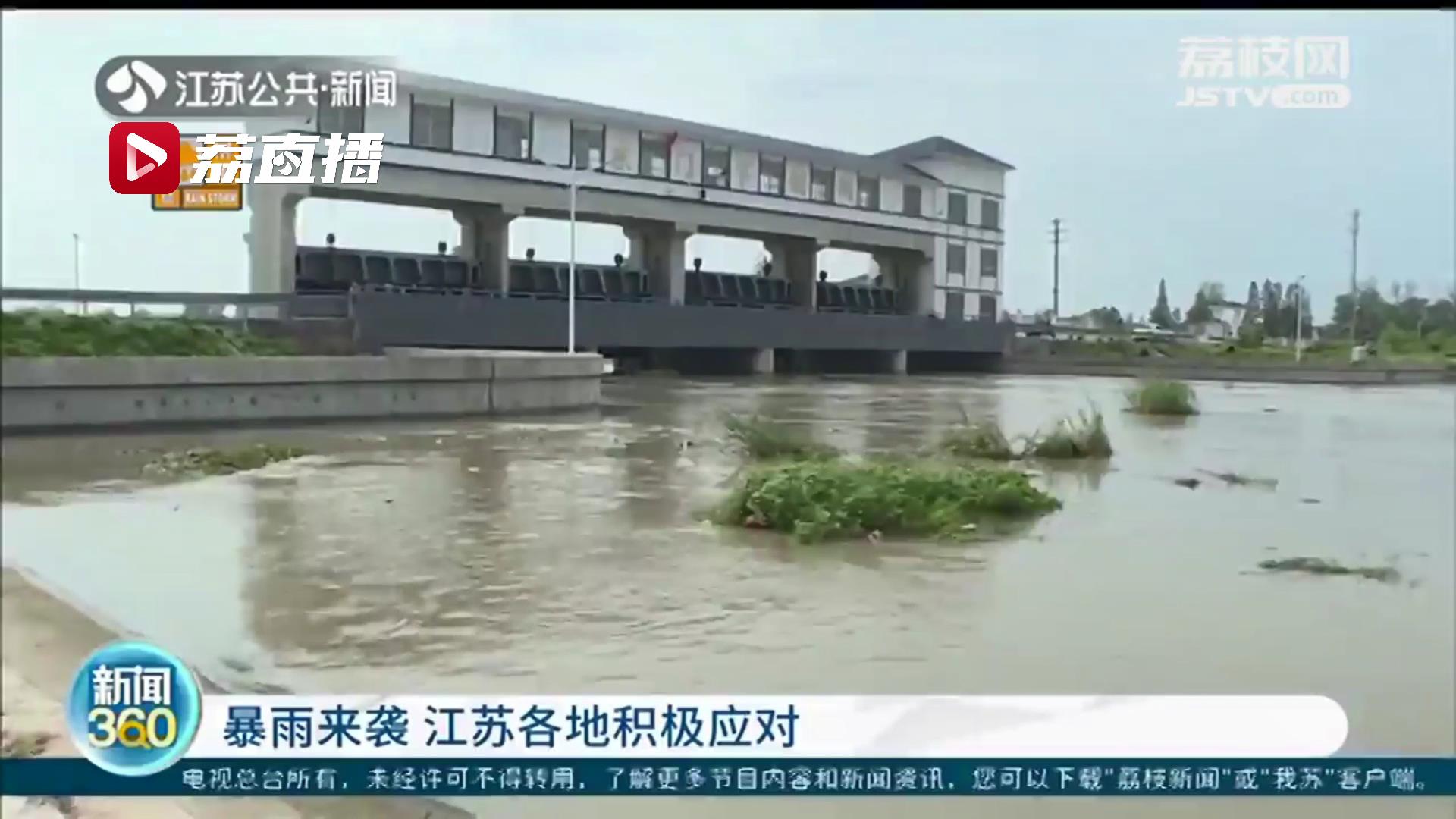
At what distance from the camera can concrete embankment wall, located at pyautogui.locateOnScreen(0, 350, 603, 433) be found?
347 centimetres

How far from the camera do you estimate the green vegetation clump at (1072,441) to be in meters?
8.06

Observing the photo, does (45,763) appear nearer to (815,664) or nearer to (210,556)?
(815,664)

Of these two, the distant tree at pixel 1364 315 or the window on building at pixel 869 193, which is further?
the window on building at pixel 869 193

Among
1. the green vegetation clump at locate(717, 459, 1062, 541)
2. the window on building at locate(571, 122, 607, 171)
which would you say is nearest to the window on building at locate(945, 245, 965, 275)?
the green vegetation clump at locate(717, 459, 1062, 541)

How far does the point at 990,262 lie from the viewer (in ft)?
15.5

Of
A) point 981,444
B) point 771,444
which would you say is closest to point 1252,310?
point 771,444

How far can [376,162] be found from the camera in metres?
2.31

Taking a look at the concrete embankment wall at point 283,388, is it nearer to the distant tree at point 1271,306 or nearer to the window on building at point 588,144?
the window on building at point 588,144

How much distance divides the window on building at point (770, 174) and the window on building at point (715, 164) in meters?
0.22

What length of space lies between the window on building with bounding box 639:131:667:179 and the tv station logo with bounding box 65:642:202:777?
2862 mm

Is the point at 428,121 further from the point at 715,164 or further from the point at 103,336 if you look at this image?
the point at 715,164

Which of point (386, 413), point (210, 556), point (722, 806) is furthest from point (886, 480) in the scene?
point (386, 413)

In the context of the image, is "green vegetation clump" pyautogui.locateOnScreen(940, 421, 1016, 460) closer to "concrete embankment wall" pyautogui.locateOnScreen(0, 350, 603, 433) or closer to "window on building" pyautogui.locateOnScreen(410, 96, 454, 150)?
"concrete embankment wall" pyautogui.locateOnScreen(0, 350, 603, 433)

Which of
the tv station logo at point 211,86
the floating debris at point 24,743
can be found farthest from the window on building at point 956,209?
the floating debris at point 24,743
